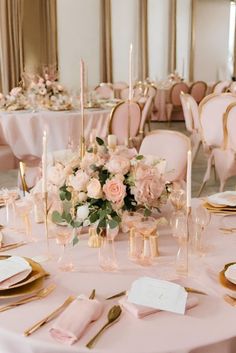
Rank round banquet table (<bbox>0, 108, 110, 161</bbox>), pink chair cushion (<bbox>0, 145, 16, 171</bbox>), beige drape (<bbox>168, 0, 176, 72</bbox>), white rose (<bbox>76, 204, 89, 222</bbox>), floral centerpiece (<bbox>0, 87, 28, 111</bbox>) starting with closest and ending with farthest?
white rose (<bbox>76, 204, 89, 222</bbox>)
pink chair cushion (<bbox>0, 145, 16, 171</bbox>)
round banquet table (<bbox>0, 108, 110, 161</bbox>)
floral centerpiece (<bbox>0, 87, 28, 111</bbox>)
beige drape (<bbox>168, 0, 176, 72</bbox>)

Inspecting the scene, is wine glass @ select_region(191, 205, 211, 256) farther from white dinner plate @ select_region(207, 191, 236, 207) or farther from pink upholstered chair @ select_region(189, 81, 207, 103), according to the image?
pink upholstered chair @ select_region(189, 81, 207, 103)

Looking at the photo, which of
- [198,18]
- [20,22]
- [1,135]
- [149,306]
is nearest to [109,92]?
[20,22]

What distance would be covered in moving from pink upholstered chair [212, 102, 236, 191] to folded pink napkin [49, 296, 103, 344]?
305 centimetres

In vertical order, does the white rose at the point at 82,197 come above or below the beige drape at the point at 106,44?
below

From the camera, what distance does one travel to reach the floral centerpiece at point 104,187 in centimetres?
160

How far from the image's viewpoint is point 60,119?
15.5ft

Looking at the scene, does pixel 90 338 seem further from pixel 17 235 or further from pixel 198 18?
pixel 198 18

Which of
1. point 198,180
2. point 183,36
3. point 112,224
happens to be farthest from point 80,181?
point 183,36

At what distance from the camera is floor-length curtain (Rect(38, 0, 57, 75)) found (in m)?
9.98

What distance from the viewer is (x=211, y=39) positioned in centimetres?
1350

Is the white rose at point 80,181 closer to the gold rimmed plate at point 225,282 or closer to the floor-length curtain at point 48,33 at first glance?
the gold rimmed plate at point 225,282

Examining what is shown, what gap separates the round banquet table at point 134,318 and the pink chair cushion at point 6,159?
307 cm

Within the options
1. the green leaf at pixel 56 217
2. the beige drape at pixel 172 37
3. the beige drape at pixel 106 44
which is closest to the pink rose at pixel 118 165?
the green leaf at pixel 56 217

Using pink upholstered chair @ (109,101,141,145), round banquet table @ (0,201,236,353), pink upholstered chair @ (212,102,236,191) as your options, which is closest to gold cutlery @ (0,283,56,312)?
round banquet table @ (0,201,236,353)
